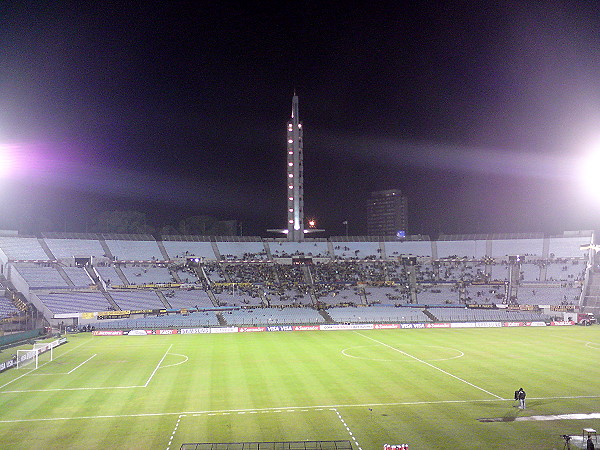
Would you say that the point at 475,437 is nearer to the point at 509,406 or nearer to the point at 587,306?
the point at 509,406

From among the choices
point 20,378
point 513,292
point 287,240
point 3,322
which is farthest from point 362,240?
point 20,378

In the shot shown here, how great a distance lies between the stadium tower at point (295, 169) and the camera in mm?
108125

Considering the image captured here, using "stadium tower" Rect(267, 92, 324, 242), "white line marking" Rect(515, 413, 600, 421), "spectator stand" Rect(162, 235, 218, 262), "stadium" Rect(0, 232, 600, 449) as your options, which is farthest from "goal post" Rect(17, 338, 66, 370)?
"stadium tower" Rect(267, 92, 324, 242)

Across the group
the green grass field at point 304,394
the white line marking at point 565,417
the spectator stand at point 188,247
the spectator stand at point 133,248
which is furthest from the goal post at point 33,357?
the spectator stand at point 188,247

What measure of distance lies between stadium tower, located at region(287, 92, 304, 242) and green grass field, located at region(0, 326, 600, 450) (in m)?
55.2

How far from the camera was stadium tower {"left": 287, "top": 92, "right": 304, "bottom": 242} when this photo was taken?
10812 cm

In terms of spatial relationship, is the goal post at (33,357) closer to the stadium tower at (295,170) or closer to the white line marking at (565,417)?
the white line marking at (565,417)

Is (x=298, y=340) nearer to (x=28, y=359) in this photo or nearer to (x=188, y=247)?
(x=28, y=359)

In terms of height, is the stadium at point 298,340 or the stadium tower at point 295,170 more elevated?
the stadium tower at point 295,170

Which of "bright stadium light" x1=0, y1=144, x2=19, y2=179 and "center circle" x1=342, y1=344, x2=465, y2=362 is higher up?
"bright stadium light" x1=0, y1=144, x2=19, y2=179

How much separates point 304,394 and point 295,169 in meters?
79.3

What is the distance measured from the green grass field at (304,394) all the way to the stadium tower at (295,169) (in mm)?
55246

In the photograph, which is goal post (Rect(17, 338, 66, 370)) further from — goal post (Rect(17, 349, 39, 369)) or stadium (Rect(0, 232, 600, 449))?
stadium (Rect(0, 232, 600, 449))

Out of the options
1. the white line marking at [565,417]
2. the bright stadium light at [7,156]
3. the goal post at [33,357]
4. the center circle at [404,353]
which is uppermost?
the bright stadium light at [7,156]
